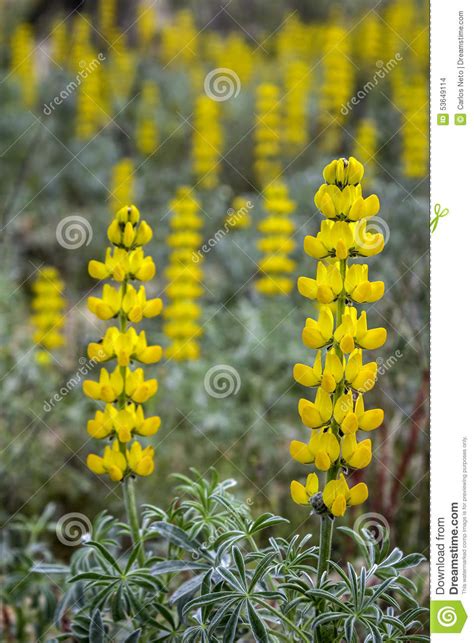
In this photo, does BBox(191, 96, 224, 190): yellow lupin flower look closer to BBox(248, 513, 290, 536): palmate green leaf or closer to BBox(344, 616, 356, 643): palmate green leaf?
BBox(248, 513, 290, 536): palmate green leaf

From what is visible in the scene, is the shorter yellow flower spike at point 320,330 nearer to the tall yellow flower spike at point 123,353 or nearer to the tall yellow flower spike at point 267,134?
the tall yellow flower spike at point 123,353

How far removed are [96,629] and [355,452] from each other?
0.68 meters

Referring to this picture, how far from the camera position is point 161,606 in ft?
6.16

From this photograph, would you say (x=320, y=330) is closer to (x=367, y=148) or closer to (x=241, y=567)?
(x=241, y=567)

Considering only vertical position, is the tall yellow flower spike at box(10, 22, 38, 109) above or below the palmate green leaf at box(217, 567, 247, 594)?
above

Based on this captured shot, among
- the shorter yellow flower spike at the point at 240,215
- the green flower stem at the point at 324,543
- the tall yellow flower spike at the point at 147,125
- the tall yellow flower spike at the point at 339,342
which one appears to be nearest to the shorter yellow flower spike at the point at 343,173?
the tall yellow flower spike at the point at 339,342

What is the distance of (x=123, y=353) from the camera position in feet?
6.19

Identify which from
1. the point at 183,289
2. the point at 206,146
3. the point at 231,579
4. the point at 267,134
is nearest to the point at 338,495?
the point at 231,579

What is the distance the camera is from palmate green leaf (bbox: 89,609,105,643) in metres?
1.82

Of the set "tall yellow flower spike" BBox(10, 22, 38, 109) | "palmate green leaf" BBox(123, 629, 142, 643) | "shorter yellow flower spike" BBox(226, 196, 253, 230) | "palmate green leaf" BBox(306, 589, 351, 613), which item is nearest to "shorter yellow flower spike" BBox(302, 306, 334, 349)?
"palmate green leaf" BBox(306, 589, 351, 613)
